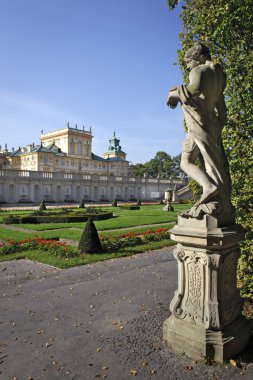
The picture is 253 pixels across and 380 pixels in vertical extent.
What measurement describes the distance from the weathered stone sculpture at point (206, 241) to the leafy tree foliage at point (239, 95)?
1539mm

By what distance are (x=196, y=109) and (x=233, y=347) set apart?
3.22 meters

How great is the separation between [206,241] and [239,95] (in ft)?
11.3

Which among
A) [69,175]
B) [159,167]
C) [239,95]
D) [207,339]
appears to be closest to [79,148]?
[159,167]

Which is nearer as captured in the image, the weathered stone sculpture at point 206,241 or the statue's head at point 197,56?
the weathered stone sculpture at point 206,241

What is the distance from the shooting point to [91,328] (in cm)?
500

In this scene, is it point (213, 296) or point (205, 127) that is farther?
point (205, 127)

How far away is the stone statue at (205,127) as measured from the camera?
4004mm

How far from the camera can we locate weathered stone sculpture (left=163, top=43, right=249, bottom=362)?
13.0 feet

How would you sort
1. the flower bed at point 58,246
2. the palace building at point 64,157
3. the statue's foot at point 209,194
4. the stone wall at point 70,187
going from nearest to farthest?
1. the statue's foot at point 209,194
2. the flower bed at point 58,246
3. the stone wall at point 70,187
4. the palace building at point 64,157

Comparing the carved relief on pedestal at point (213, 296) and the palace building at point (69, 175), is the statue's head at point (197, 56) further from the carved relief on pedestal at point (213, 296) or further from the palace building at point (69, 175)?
Result: the palace building at point (69, 175)

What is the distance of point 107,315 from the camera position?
5.50 m

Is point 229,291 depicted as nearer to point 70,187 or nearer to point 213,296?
point 213,296

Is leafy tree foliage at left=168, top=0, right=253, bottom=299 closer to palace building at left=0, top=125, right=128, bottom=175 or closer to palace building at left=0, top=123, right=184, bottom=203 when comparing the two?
palace building at left=0, top=123, right=184, bottom=203

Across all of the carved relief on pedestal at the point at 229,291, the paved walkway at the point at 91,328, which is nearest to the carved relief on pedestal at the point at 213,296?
the carved relief on pedestal at the point at 229,291
